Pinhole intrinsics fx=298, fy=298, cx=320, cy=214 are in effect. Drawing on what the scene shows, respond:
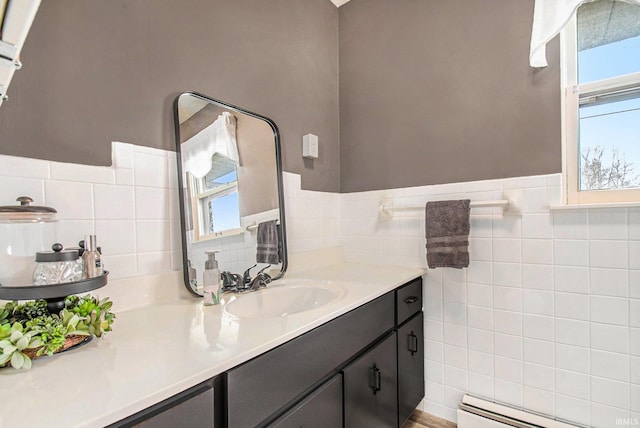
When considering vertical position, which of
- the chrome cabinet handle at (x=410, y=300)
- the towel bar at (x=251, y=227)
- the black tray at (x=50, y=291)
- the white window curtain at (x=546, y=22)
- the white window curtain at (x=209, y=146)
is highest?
the white window curtain at (x=546, y=22)

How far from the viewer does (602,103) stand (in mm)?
1285

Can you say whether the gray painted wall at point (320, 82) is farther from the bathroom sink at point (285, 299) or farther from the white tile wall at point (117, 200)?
the bathroom sink at point (285, 299)

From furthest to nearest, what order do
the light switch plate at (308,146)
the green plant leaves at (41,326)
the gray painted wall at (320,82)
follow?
the light switch plate at (308,146) → the gray painted wall at (320,82) → the green plant leaves at (41,326)

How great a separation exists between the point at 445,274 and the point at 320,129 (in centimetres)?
112

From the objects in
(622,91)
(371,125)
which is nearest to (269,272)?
(371,125)

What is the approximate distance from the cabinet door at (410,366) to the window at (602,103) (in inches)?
36.6

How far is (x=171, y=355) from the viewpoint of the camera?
2.14 feet

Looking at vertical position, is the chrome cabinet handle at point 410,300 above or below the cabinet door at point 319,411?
above

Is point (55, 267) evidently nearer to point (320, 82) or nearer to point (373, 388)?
point (373, 388)

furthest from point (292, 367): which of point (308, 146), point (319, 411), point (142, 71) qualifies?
point (308, 146)

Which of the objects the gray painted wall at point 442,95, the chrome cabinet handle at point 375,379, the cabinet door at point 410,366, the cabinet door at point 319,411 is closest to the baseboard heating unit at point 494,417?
the cabinet door at point 410,366

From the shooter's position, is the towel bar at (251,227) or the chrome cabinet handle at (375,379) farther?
the towel bar at (251,227)

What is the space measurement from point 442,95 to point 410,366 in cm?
Answer: 142

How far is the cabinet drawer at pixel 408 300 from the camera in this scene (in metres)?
1.37
